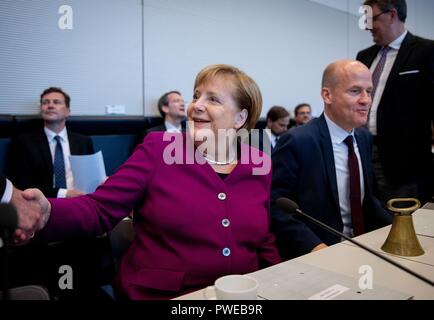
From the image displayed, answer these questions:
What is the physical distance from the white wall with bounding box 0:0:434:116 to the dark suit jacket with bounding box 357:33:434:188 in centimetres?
233

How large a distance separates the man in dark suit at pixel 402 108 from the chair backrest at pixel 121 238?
1.39m

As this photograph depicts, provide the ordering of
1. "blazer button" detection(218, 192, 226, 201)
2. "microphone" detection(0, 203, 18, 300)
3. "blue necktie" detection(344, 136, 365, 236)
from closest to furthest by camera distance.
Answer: "microphone" detection(0, 203, 18, 300), "blazer button" detection(218, 192, 226, 201), "blue necktie" detection(344, 136, 365, 236)

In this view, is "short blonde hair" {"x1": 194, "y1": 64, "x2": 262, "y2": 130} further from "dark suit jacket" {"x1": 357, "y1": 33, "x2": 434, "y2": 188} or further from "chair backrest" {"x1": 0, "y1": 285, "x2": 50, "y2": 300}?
"dark suit jacket" {"x1": 357, "y1": 33, "x2": 434, "y2": 188}

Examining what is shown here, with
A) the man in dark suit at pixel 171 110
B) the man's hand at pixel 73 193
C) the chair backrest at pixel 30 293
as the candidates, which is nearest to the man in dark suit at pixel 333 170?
the chair backrest at pixel 30 293

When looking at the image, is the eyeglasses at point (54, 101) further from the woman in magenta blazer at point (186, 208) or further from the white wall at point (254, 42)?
the woman in magenta blazer at point (186, 208)

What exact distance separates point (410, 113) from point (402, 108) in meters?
0.05

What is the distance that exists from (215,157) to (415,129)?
4.54ft

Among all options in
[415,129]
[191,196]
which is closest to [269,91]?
[415,129]

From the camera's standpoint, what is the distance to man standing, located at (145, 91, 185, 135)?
3533 millimetres

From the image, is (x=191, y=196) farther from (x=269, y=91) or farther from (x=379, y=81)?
(x=269, y=91)

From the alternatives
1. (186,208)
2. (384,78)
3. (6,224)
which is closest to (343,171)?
(186,208)

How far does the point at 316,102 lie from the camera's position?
544 cm

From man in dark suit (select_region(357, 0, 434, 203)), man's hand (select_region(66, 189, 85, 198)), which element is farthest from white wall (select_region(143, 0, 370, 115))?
man in dark suit (select_region(357, 0, 434, 203))

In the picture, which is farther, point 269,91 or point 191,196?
point 269,91
